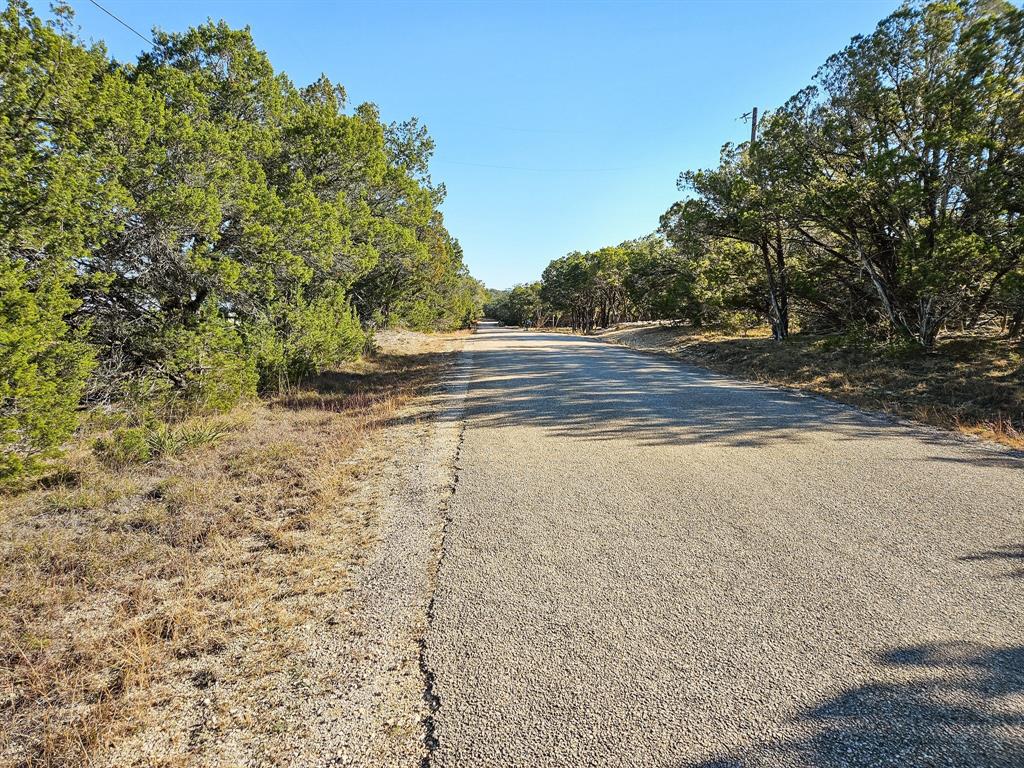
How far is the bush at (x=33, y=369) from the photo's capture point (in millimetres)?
4289

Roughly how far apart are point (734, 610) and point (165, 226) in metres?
8.70

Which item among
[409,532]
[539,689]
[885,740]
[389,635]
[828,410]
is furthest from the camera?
[828,410]

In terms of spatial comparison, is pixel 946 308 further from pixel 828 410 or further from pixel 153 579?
pixel 153 579

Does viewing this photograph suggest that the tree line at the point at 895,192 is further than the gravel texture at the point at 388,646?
Yes

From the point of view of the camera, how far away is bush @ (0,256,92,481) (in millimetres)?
4289

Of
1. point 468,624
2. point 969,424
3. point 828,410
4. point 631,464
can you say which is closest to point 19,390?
point 468,624

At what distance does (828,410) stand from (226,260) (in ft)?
33.6

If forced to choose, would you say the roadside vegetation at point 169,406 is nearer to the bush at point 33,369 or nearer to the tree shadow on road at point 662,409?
the bush at point 33,369

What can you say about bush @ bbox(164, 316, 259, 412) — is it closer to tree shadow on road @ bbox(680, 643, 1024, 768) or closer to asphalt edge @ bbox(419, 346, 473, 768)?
asphalt edge @ bbox(419, 346, 473, 768)

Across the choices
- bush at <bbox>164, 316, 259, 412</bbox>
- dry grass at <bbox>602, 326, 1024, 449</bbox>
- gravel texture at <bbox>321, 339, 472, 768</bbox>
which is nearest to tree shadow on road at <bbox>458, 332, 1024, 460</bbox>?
dry grass at <bbox>602, 326, 1024, 449</bbox>

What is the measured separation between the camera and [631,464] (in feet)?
16.9

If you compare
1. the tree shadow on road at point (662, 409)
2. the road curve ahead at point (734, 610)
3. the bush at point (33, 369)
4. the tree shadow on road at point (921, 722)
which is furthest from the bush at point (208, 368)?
the tree shadow on road at point (921, 722)

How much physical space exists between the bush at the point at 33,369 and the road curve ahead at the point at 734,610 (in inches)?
164

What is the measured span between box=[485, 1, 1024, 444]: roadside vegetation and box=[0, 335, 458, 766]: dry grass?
25.4 ft
